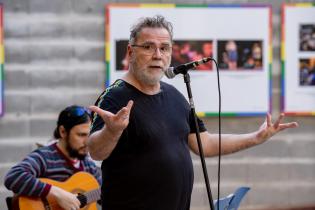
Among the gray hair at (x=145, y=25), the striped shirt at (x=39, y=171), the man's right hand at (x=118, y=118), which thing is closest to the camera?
the man's right hand at (x=118, y=118)

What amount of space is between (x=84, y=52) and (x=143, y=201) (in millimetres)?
2844

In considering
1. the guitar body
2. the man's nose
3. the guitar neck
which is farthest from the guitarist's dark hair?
the man's nose

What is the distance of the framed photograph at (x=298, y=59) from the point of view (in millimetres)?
5613

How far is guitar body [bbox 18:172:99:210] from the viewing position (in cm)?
394

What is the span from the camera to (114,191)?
8.79 feet

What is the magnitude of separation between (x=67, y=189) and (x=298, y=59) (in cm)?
256

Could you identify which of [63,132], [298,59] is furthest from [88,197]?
[298,59]

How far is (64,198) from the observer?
12.8ft

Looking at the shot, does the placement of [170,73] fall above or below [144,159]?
above

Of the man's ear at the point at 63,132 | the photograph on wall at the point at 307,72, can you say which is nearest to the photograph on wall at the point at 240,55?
the photograph on wall at the point at 307,72

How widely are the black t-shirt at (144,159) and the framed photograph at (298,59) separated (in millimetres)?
3042

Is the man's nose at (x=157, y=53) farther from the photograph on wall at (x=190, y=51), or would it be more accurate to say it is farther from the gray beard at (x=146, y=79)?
the photograph on wall at (x=190, y=51)

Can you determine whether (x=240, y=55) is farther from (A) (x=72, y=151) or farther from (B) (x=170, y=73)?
(B) (x=170, y=73)

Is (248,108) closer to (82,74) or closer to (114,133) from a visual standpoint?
(82,74)
